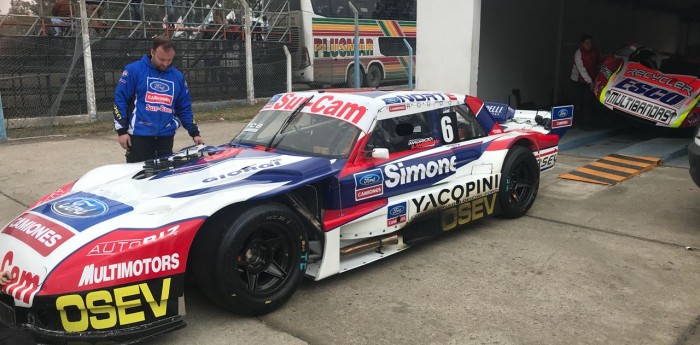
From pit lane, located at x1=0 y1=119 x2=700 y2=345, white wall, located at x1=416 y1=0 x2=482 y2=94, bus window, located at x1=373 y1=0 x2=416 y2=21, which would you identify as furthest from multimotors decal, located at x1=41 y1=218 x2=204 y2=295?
bus window, located at x1=373 y1=0 x2=416 y2=21

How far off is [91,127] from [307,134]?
8.65m

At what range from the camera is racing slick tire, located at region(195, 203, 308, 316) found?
319 centimetres

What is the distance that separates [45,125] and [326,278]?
30.7ft

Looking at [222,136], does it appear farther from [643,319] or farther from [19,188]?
[643,319]

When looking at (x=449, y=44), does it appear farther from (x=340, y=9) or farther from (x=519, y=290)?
(x=340, y=9)

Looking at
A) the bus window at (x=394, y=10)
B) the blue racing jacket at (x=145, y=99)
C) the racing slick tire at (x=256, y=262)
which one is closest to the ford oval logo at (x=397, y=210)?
the racing slick tire at (x=256, y=262)

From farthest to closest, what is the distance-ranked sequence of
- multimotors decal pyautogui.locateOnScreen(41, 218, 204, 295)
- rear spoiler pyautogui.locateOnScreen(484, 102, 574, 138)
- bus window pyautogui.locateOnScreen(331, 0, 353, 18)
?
1. bus window pyautogui.locateOnScreen(331, 0, 353, 18)
2. rear spoiler pyautogui.locateOnScreen(484, 102, 574, 138)
3. multimotors decal pyautogui.locateOnScreen(41, 218, 204, 295)

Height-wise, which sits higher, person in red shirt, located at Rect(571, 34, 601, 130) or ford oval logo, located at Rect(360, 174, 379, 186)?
person in red shirt, located at Rect(571, 34, 601, 130)

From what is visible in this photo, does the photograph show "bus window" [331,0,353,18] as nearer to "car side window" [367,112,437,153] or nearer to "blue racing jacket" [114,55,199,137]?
"blue racing jacket" [114,55,199,137]

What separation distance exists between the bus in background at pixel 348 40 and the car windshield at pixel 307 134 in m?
13.4

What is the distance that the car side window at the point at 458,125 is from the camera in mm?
4895

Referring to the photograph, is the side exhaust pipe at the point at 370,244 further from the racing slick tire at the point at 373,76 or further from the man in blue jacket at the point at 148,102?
the racing slick tire at the point at 373,76

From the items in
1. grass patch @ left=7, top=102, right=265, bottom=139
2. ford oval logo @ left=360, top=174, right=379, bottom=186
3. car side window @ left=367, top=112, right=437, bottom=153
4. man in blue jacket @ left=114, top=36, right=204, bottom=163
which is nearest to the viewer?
ford oval logo @ left=360, top=174, right=379, bottom=186

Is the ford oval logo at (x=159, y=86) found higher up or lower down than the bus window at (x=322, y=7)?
lower down
